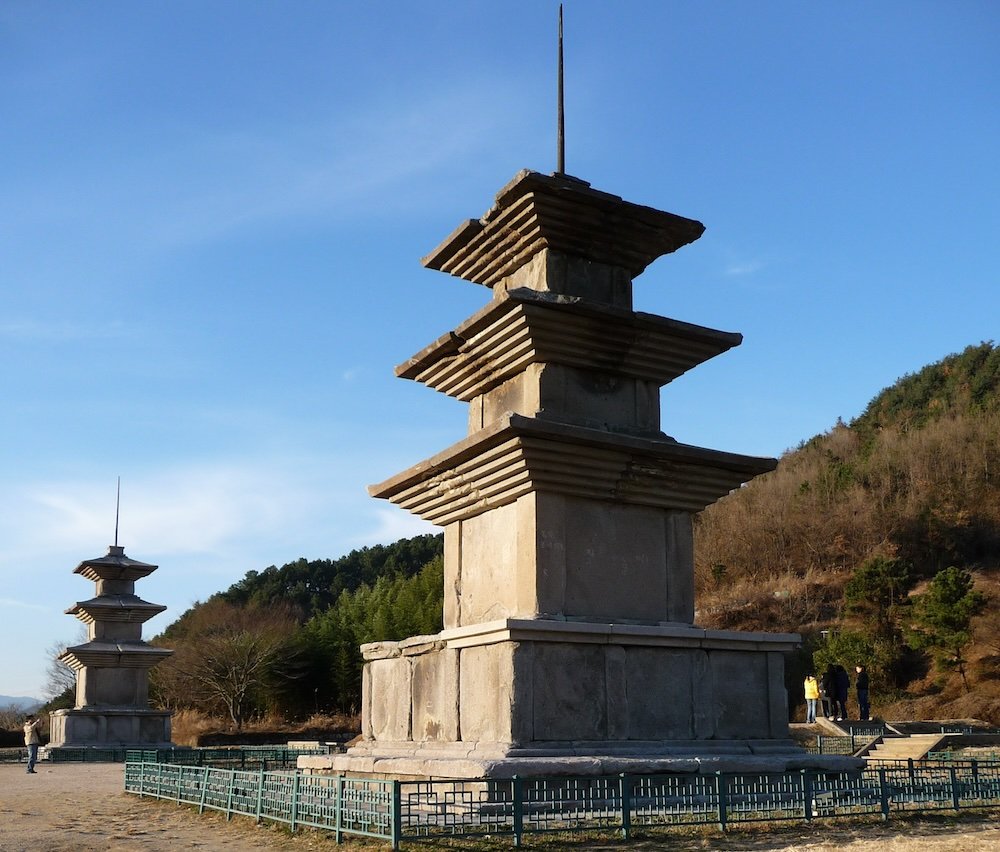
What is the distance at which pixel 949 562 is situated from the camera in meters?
50.9

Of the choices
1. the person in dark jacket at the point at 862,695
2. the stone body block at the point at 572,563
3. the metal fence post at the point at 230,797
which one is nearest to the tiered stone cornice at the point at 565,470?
the stone body block at the point at 572,563

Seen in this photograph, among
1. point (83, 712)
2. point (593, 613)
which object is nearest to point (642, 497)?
point (593, 613)

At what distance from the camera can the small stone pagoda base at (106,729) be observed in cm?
3219

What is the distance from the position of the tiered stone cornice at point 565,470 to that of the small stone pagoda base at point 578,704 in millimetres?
1418

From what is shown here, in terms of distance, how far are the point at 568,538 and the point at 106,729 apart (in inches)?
1036

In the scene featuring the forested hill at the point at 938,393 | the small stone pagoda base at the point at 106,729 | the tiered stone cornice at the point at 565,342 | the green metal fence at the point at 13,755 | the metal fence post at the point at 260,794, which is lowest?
the green metal fence at the point at 13,755

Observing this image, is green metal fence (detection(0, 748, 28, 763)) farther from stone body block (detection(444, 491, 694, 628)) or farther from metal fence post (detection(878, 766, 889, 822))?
metal fence post (detection(878, 766, 889, 822))

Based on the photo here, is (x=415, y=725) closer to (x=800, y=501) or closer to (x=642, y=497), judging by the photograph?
(x=642, y=497)

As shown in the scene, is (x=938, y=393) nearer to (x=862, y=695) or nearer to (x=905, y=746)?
(x=862, y=695)

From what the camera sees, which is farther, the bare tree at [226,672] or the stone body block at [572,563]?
the bare tree at [226,672]

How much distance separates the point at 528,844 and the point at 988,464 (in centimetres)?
5452

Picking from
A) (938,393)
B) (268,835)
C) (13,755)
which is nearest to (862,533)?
(938,393)

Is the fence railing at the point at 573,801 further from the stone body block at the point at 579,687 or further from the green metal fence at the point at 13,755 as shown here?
the green metal fence at the point at 13,755

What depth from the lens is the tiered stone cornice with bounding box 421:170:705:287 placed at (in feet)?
37.0
